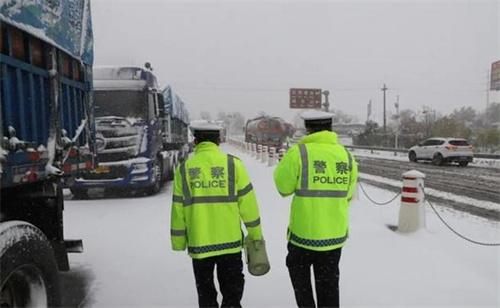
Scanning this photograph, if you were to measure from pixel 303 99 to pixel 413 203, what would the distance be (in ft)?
89.7

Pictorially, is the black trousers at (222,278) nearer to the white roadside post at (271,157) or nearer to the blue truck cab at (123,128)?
the blue truck cab at (123,128)

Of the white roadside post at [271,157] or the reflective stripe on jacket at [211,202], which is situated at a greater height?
the reflective stripe on jacket at [211,202]

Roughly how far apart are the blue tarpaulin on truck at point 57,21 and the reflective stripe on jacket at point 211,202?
5.37 feet

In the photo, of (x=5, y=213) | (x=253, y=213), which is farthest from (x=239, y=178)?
(x=5, y=213)

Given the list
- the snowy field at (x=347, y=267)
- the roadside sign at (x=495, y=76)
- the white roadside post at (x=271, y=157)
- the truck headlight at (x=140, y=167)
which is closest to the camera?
the snowy field at (x=347, y=267)

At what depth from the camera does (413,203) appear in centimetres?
663

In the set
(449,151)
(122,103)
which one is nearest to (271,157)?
(122,103)

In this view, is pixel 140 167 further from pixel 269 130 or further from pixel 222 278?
pixel 269 130

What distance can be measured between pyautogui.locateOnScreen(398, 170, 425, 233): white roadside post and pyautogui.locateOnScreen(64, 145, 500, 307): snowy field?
0.17 metres

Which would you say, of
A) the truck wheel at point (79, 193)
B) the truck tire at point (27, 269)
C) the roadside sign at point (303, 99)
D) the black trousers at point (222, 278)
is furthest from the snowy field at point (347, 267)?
the roadside sign at point (303, 99)

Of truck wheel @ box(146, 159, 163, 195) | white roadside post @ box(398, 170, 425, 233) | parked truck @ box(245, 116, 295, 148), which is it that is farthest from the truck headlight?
parked truck @ box(245, 116, 295, 148)

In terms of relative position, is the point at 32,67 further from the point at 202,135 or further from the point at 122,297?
the point at 122,297

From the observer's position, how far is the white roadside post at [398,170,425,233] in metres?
6.62

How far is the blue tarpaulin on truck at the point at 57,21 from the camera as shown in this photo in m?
3.19
